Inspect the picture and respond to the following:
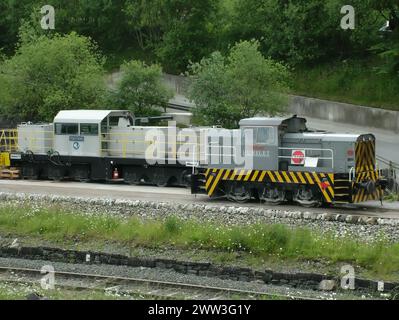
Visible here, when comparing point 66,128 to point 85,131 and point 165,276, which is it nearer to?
point 85,131

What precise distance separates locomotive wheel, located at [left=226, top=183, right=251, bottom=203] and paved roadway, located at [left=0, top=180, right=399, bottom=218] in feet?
0.98

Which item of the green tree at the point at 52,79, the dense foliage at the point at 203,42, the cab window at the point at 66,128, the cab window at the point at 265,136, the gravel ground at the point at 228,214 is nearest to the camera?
the gravel ground at the point at 228,214

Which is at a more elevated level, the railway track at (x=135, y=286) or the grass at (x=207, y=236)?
the grass at (x=207, y=236)

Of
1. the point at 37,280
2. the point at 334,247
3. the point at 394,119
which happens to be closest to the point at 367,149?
the point at 334,247

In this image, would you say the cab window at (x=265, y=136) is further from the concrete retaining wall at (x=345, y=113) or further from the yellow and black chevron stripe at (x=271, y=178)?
the concrete retaining wall at (x=345, y=113)

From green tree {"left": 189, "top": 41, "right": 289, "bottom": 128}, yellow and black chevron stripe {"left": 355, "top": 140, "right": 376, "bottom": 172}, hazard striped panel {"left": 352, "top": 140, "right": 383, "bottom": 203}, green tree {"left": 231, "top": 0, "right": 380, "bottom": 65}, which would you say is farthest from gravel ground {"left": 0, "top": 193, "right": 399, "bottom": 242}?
green tree {"left": 231, "top": 0, "right": 380, "bottom": 65}

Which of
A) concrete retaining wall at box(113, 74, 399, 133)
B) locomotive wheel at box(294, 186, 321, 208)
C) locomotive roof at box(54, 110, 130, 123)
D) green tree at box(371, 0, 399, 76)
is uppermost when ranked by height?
green tree at box(371, 0, 399, 76)

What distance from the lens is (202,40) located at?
5194 centimetres

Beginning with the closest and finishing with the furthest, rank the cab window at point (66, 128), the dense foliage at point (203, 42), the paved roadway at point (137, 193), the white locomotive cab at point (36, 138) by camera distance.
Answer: the paved roadway at point (137, 193)
the cab window at point (66, 128)
the white locomotive cab at point (36, 138)
the dense foliage at point (203, 42)

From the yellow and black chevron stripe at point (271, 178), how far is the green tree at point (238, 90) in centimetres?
887

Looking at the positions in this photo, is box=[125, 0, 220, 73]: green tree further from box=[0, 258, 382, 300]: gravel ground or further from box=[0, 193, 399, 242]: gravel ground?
box=[0, 258, 382, 300]: gravel ground

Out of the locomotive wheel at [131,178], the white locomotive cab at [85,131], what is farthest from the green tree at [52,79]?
the locomotive wheel at [131,178]

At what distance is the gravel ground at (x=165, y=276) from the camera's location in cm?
1531

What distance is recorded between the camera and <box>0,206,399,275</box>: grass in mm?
17391
